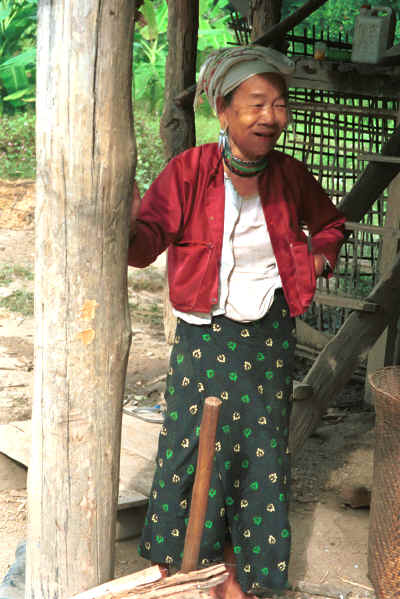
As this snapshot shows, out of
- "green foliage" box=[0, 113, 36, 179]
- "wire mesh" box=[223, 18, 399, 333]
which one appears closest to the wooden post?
"wire mesh" box=[223, 18, 399, 333]

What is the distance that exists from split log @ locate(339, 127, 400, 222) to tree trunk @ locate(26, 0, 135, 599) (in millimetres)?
2289

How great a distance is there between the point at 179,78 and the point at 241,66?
339 centimetres

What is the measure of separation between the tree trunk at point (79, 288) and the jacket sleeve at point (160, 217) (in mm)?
187

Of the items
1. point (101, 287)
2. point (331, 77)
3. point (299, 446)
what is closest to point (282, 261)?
point (101, 287)

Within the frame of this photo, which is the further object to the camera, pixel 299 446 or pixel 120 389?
pixel 299 446

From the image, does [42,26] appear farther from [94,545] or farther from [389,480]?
[389,480]

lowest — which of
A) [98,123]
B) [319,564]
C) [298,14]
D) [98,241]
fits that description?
[319,564]

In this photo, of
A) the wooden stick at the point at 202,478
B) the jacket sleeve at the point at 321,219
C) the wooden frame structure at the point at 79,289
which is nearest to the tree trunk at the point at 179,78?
the jacket sleeve at the point at 321,219

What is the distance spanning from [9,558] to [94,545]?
134 cm

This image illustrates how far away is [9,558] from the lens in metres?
3.55

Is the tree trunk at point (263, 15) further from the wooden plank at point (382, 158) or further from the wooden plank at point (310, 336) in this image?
the wooden plank at point (310, 336)

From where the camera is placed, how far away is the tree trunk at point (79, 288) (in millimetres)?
2086

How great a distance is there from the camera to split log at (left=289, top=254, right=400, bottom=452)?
3992 mm

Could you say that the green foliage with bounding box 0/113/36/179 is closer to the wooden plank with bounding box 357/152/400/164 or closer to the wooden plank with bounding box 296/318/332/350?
the wooden plank with bounding box 296/318/332/350
